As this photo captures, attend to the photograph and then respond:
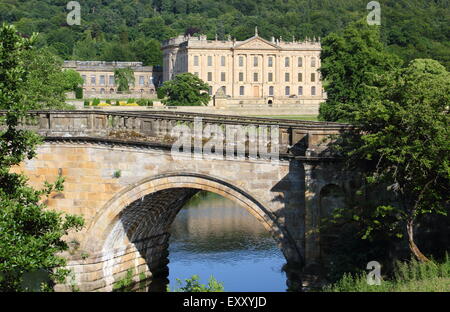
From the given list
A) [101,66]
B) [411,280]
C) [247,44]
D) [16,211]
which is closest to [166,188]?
[16,211]

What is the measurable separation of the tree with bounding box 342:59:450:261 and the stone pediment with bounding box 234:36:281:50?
381 feet

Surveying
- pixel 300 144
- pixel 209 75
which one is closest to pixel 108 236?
pixel 300 144

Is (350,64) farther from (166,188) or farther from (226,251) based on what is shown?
(166,188)

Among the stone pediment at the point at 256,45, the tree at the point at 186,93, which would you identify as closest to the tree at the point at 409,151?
the tree at the point at 186,93

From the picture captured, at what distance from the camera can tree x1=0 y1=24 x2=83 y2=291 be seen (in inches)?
596

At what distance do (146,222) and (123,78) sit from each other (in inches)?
4594

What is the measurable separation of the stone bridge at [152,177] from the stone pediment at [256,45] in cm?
10875

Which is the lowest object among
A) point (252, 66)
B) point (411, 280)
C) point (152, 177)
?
point (411, 280)

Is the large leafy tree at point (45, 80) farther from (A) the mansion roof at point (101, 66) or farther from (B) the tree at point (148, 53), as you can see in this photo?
(B) the tree at point (148, 53)

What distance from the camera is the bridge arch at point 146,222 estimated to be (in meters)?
21.5

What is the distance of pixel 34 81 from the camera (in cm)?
4275

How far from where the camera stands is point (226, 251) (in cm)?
3391
